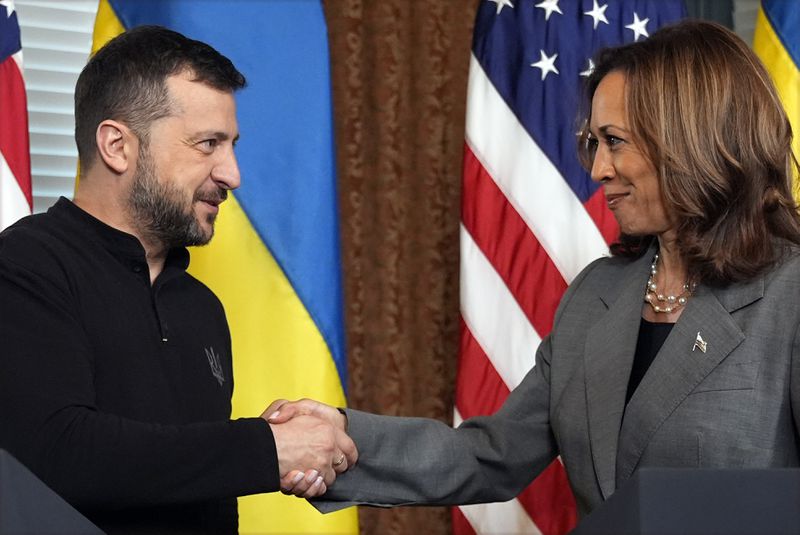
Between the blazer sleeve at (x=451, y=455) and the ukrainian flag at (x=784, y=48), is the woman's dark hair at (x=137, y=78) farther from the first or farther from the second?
the ukrainian flag at (x=784, y=48)

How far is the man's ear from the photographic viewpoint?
186cm

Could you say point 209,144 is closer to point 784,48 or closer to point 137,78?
point 137,78

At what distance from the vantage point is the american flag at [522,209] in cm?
261

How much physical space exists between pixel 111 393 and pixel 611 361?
0.84m

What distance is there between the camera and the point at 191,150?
6.29 feet

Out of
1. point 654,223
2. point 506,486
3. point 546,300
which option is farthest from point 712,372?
point 546,300

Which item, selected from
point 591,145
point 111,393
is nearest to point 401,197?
point 591,145

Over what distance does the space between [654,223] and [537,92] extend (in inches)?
31.1

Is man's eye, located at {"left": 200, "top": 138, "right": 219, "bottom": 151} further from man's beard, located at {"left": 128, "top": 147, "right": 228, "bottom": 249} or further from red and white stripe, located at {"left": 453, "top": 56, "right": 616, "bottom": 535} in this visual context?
red and white stripe, located at {"left": 453, "top": 56, "right": 616, "bottom": 535}

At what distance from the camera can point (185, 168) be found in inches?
74.9

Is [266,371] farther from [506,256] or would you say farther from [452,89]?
[452,89]

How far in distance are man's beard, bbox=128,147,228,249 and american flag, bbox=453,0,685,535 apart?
91 cm

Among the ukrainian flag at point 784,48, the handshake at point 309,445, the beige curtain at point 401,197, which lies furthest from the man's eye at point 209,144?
the ukrainian flag at point 784,48

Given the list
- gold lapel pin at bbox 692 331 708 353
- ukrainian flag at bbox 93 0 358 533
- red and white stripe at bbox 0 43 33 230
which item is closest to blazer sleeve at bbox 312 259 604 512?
gold lapel pin at bbox 692 331 708 353
